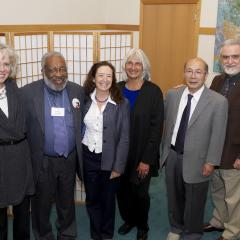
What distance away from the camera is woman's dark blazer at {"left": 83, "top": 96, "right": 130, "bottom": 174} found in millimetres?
2637

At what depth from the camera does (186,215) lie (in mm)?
2809

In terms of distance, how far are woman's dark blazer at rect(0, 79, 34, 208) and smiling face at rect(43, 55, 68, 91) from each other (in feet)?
0.85

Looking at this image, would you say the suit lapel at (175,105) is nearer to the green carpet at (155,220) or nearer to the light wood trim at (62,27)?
the green carpet at (155,220)

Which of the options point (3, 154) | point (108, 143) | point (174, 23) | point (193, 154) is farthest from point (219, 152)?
point (174, 23)

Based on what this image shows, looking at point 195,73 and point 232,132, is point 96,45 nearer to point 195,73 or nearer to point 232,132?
point 195,73

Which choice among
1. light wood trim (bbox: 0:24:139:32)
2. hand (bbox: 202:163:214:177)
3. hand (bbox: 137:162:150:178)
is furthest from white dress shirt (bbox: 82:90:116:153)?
light wood trim (bbox: 0:24:139:32)

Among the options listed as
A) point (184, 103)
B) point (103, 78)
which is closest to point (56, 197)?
point (103, 78)

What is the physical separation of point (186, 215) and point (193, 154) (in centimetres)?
54

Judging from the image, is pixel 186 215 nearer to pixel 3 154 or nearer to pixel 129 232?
pixel 129 232

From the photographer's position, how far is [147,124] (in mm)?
2744

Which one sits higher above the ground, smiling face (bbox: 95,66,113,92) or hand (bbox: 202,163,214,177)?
smiling face (bbox: 95,66,113,92)

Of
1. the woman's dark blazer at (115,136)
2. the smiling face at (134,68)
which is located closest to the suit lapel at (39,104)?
the woman's dark blazer at (115,136)

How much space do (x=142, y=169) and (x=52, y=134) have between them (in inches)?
30.9

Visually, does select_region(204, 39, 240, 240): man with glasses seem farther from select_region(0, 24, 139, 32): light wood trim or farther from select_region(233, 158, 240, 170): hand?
select_region(0, 24, 139, 32): light wood trim
